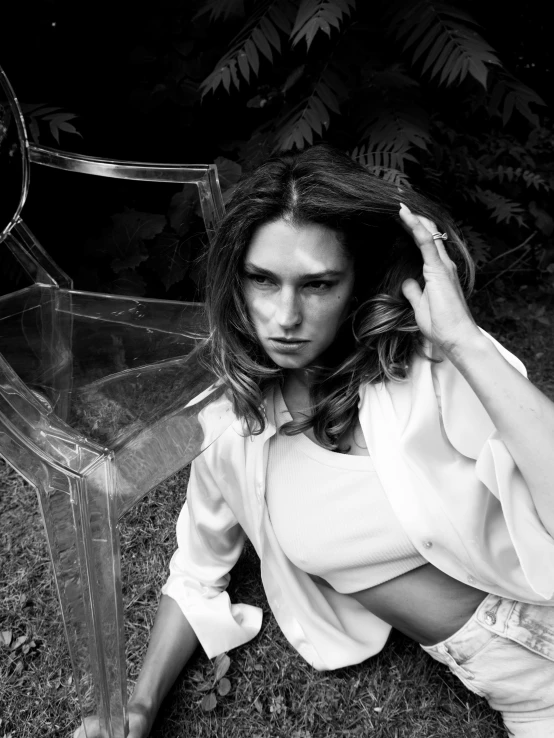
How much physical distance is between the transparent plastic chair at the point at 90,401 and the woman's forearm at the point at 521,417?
0.71 metres

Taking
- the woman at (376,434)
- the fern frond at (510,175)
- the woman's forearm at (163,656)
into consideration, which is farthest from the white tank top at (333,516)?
the fern frond at (510,175)

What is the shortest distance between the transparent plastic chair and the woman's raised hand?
22.9 inches

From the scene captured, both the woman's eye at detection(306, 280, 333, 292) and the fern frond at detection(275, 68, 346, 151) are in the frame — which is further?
the fern frond at detection(275, 68, 346, 151)

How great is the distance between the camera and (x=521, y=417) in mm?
1379

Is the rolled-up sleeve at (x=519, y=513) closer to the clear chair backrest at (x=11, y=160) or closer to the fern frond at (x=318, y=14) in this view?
the fern frond at (x=318, y=14)

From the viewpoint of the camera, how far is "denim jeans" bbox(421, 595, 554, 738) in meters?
1.63

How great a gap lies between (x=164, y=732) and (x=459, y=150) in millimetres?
3014

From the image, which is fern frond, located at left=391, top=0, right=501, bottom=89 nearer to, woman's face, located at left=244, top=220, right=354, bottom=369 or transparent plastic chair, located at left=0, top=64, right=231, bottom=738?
transparent plastic chair, located at left=0, top=64, right=231, bottom=738

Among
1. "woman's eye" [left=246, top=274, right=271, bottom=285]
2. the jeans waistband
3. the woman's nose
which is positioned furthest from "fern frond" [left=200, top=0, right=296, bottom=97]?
the jeans waistband

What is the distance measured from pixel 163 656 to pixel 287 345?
1.00 meters

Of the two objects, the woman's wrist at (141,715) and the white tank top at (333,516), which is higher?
the white tank top at (333,516)

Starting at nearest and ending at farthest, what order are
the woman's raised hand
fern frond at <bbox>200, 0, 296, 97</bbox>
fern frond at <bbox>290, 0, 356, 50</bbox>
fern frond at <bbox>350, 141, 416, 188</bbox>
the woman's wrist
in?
the woman's raised hand
the woman's wrist
fern frond at <bbox>290, 0, 356, 50</bbox>
fern frond at <bbox>200, 0, 296, 97</bbox>
fern frond at <bbox>350, 141, 416, 188</bbox>

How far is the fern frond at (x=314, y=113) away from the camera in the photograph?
2.53 m

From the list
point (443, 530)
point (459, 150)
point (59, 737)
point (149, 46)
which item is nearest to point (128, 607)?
point (59, 737)
